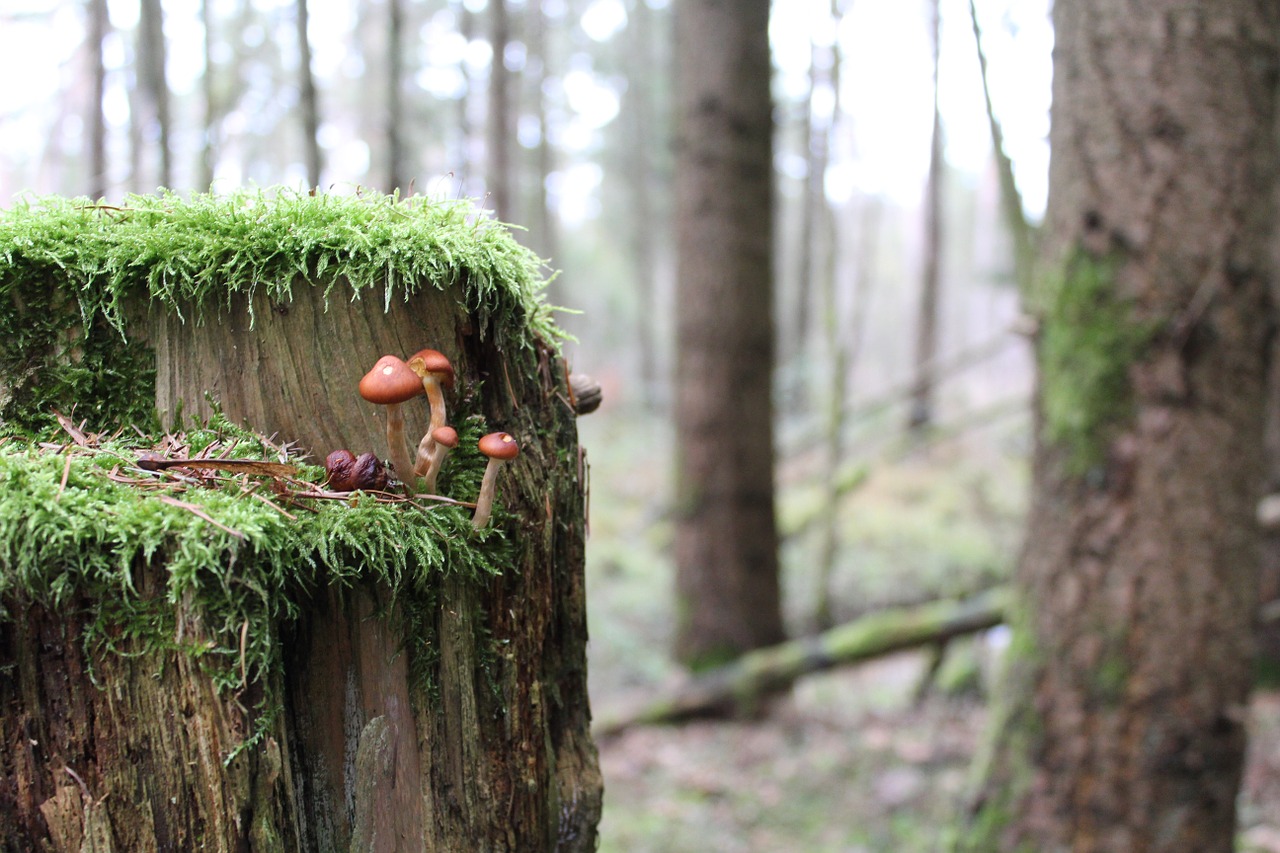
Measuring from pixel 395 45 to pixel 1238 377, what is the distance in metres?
7.76

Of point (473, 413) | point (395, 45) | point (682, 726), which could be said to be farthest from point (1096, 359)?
point (395, 45)

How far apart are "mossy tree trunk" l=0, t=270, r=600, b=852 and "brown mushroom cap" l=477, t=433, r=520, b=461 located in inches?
5.9

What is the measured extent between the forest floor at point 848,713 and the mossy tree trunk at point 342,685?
12.6ft

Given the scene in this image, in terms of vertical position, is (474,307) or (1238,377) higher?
(474,307)

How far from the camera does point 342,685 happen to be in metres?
1.38

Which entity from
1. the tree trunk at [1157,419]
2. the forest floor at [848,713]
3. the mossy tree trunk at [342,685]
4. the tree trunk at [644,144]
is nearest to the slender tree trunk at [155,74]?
the forest floor at [848,713]

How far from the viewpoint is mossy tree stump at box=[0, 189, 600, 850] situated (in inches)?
48.1

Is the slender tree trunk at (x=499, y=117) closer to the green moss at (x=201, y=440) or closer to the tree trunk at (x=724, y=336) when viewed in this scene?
the tree trunk at (x=724, y=336)

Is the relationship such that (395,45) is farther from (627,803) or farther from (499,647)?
(499,647)

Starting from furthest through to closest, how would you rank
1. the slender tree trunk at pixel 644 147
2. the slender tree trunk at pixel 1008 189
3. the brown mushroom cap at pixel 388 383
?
1. the slender tree trunk at pixel 644 147
2. the slender tree trunk at pixel 1008 189
3. the brown mushroom cap at pixel 388 383

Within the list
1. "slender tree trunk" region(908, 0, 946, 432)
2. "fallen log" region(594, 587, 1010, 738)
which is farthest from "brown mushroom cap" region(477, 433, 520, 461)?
"slender tree trunk" region(908, 0, 946, 432)

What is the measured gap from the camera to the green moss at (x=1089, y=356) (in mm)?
3111

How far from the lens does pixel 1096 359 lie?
3.17 meters

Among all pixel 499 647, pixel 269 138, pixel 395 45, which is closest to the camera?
pixel 499 647
